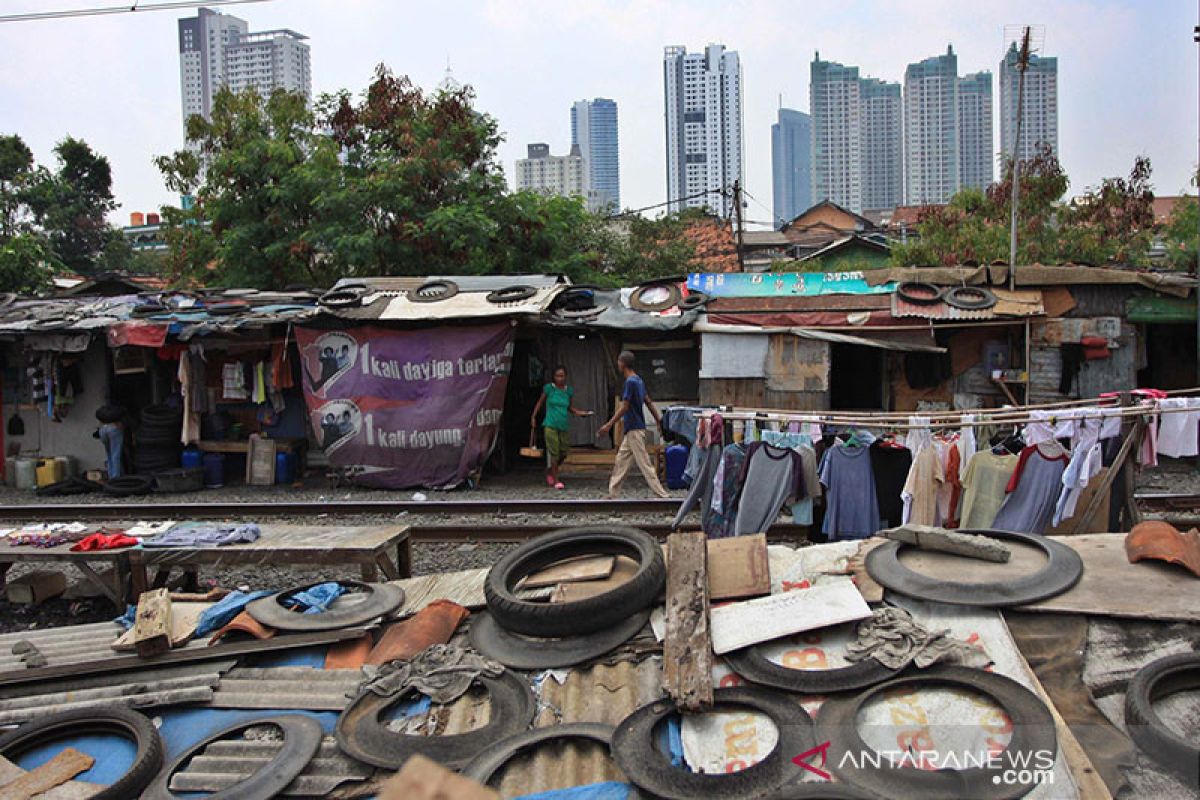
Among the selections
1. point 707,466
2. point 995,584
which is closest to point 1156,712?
point 995,584

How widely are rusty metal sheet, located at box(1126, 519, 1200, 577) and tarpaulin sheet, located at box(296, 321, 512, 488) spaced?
9.98 metres

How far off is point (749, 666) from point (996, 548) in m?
1.77

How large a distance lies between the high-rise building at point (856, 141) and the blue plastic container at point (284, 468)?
92.4 meters

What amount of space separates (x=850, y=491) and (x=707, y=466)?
129 centimetres

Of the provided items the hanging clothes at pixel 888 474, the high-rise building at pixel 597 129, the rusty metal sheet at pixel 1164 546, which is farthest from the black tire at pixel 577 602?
the high-rise building at pixel 597 129

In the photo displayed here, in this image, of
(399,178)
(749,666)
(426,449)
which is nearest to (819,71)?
(399,178)

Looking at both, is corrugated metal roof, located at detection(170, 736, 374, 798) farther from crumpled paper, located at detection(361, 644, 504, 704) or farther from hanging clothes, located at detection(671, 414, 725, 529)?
hanging clothes, located at detection(671, 414, 725, 529)

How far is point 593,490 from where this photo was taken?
42.4 feet

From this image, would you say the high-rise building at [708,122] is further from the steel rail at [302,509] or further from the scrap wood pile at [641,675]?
the scrap wood pile at [641,675]

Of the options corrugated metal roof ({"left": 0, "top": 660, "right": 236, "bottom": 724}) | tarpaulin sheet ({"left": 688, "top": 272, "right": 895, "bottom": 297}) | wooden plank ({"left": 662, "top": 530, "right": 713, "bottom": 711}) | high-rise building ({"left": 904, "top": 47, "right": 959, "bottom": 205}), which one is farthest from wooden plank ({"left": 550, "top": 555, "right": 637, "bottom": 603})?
high-rise building ({"left": 904, "top": 47, "right": 959, "bottom": 205})

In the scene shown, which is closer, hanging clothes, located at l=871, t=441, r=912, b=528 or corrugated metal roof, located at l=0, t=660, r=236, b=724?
corrugated metal roof, located at l=0, t=660, r=236, b=724

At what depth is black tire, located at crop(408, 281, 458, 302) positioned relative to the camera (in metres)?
14.6

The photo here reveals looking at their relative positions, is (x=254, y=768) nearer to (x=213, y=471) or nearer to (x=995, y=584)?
(x=995, y=584)

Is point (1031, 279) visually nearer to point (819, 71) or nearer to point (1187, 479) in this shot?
point (1187, 479)
